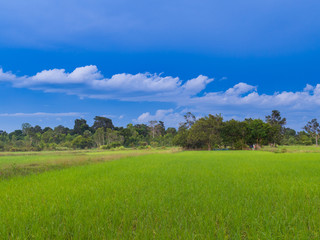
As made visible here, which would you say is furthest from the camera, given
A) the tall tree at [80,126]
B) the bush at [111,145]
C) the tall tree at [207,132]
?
the tall tree at [80,126]

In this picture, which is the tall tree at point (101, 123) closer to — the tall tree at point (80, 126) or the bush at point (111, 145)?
the tall tree at point (80, 126)

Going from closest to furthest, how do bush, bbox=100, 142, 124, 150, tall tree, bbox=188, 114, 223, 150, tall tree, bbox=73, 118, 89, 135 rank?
tall tree, bbox=188, 114, 223, 150, bush, bbox=100, 142, 124, 150, tall tree, bbox=73, 118, 89, 135

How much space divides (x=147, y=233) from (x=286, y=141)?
9171 centimetres

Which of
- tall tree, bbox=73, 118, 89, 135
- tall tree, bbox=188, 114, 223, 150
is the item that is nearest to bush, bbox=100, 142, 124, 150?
tall tree, bbox=188, 114, 223, 150

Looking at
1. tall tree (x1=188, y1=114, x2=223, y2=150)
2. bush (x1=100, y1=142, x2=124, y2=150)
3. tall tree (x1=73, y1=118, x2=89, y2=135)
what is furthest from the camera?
tall tree (x1=73, y1=118, x2=89, y2=135)

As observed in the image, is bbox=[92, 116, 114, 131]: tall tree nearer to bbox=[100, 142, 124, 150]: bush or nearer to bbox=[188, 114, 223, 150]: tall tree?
bbox=[100, 142, 124, 150]: bush

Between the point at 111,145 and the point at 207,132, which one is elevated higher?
the point at 207,132

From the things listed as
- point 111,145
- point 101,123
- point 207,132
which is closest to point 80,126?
point 101,123

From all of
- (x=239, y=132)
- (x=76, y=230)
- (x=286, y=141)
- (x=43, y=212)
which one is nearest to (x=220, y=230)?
(x=76, y=230)

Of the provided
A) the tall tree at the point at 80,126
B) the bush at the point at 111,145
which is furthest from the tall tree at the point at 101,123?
the bush at the point at 111,145

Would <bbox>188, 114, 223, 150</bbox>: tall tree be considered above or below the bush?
above

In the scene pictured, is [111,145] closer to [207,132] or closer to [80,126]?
[207,132]

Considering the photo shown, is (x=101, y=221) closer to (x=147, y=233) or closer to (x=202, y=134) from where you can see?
(x=147, y=233)

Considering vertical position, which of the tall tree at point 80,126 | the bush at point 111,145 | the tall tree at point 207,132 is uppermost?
the tall tree at point 80,126
